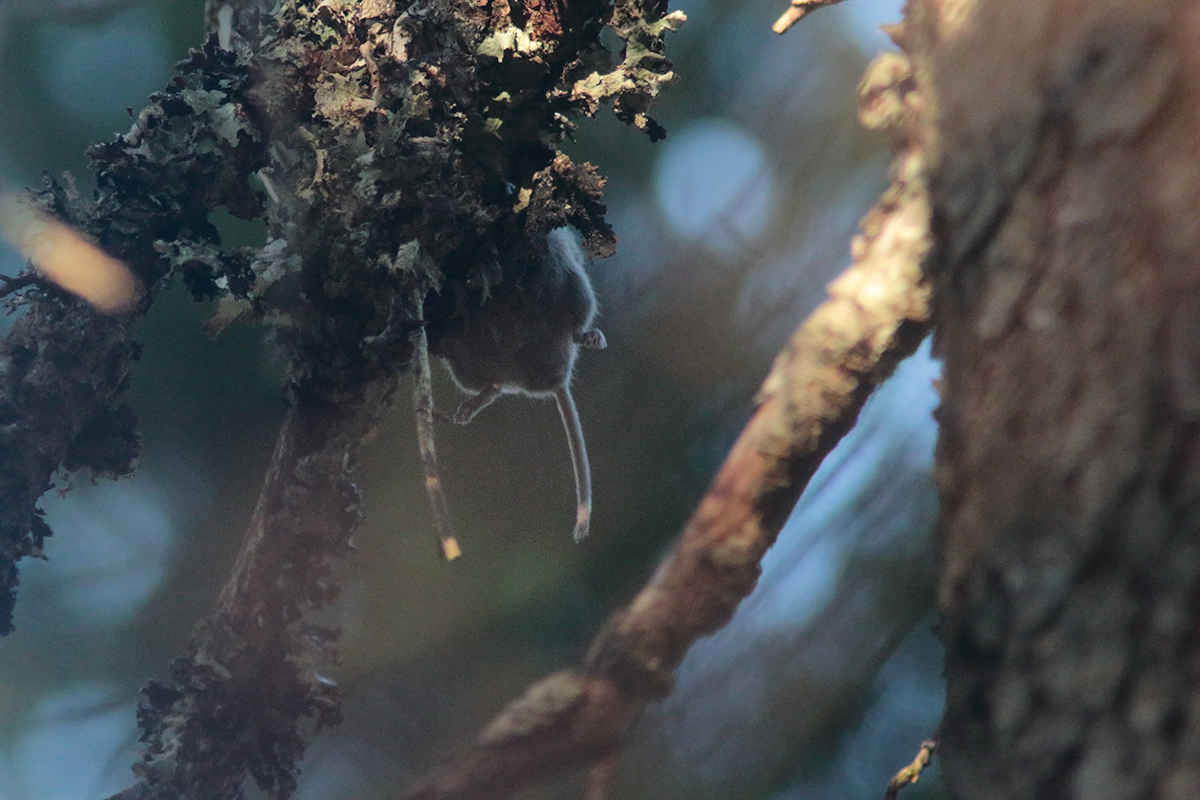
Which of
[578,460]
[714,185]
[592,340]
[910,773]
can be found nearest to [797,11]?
[714,185]

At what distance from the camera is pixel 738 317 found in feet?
3.23

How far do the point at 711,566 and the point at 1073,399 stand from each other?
57 centimetres

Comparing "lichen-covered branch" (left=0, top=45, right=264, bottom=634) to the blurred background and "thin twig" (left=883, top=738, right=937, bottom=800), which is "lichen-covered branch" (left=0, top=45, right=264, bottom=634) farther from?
"thin twig" (left=883, top=738, right=937, bottom=800)

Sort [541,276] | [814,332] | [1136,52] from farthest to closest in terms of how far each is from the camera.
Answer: [541,276] → [814,332] → [1136,52]

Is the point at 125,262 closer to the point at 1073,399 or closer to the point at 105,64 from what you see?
the point at 105,64

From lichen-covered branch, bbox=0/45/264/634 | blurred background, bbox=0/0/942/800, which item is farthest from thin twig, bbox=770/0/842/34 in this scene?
lichen-covered branch, bbox=0/45/264/634

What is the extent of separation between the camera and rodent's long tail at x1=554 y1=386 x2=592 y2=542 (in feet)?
3.21

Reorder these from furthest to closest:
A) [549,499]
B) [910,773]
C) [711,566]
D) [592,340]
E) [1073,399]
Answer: [592,340], [549,499], [711,566], [910,773], [1073,399]

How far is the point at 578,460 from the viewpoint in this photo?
102cm

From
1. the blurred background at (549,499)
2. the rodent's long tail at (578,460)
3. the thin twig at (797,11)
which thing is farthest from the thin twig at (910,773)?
the thin twig at (797,11)

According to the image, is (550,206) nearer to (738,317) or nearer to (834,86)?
(738,317)

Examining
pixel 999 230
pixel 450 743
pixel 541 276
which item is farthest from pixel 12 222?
pixel 999 230

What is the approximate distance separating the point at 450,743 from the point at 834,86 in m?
0.91

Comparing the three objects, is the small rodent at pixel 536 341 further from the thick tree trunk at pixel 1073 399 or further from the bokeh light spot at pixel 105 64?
the thick tree trunk at pixel 1073 399
